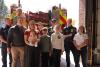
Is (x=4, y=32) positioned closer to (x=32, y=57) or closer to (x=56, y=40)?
(x=32, y=57)

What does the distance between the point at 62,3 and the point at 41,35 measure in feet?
33.6

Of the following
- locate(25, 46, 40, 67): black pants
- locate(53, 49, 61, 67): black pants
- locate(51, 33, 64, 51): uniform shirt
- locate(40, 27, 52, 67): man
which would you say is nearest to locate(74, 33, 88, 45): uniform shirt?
locate(51, 33, 64, 51): uniform shirt

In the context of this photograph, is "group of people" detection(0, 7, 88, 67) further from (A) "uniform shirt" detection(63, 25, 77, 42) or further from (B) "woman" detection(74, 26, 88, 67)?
(A) "uniform shirt" detection(63, 25, 77, 42)

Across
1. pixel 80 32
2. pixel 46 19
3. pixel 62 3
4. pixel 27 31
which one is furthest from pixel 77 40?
pixel 62 3

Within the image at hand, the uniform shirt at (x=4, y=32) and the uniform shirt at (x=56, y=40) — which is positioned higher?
the uniform shirt at (x=4, y=32)

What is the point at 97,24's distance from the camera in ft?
40.2

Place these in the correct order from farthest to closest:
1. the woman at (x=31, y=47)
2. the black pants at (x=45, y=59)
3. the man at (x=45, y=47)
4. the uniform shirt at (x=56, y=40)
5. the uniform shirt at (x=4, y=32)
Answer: the uniform shirt at (x=4, y=32)
the uniform shirt at (x=56, y=40)
the black pants at (x=45, y=59)
the man at (x=45, y=47)
the woman at (x=31, y=47)

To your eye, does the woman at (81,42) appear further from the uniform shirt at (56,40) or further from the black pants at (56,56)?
the black pants at (56,56)

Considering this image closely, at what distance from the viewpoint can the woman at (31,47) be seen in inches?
400

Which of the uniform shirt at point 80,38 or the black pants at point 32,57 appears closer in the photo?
the black pants at point 32,57

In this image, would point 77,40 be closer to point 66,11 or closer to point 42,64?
point 42,64

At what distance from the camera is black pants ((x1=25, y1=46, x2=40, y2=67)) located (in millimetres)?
10328

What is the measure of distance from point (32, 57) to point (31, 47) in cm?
38

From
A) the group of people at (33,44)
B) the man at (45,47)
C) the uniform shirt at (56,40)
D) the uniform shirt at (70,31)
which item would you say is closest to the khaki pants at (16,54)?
the group of people at (33,44)
